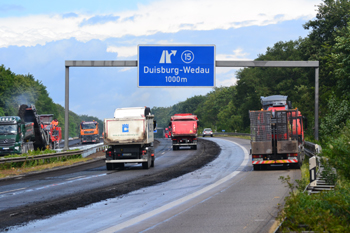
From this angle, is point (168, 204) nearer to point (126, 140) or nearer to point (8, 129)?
point (126, 140)

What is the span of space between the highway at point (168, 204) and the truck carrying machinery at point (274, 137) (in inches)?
102

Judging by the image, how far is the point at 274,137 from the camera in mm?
22156

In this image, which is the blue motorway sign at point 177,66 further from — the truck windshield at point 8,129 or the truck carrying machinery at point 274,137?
the truck windshield at point 8,129

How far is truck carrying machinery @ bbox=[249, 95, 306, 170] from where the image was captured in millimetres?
21734

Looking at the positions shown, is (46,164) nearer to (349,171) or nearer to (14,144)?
(14,144)

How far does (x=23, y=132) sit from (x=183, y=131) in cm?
1498

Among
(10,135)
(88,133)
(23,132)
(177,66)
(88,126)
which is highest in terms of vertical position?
(177,66)

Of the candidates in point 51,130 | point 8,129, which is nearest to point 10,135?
point 8,129

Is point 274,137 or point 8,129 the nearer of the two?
point 274,137

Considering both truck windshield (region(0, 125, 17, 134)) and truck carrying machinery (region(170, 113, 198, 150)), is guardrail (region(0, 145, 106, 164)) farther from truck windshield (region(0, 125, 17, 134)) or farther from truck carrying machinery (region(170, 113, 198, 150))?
truck carrying machinery (region(170, 113, 198, 150))

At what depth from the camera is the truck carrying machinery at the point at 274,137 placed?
2173cm

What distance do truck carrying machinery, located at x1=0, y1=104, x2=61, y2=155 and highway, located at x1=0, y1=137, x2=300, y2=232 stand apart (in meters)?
15.5

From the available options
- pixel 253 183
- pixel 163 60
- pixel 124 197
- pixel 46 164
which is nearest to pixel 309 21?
pixel 163 60

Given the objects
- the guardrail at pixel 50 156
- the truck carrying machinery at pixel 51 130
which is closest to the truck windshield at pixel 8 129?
the guardrail at pixel 50 156
